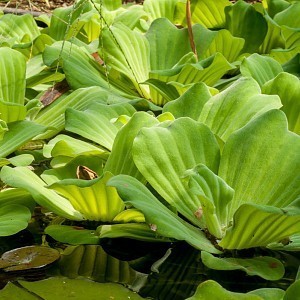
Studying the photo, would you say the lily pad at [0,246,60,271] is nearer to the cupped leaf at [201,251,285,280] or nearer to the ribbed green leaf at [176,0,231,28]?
the cupped leaf at [201,251,285,280]

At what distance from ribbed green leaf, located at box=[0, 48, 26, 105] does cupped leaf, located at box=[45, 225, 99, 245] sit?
22.8 inches

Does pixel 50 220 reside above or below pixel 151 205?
below

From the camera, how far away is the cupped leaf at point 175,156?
4.56ft

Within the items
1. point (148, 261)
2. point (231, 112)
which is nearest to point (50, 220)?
point (148, 261)

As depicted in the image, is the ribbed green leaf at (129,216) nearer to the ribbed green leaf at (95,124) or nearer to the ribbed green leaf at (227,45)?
the ribbed green leaf at (95,124)

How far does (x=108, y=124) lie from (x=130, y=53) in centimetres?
50

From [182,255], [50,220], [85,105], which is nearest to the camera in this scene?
[182,255]

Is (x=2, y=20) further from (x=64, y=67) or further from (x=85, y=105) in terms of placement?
(x=85, y=105)

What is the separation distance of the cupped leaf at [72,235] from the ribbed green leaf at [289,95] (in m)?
0.51

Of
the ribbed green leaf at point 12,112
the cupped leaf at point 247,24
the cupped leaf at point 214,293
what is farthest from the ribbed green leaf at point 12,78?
the cupped leaf at point 214,293

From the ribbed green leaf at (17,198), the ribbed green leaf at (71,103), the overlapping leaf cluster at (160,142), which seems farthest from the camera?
the ribbed green leaf at (71,103)

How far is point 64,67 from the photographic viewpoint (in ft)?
6.72

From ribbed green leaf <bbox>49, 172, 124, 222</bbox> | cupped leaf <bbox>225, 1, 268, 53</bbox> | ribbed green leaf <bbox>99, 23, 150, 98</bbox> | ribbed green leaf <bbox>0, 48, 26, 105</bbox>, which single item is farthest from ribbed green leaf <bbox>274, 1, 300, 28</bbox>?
ribbed green leaf <bbox>49, 172, 124, 222</bbox>

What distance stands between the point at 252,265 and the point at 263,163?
0.20m
